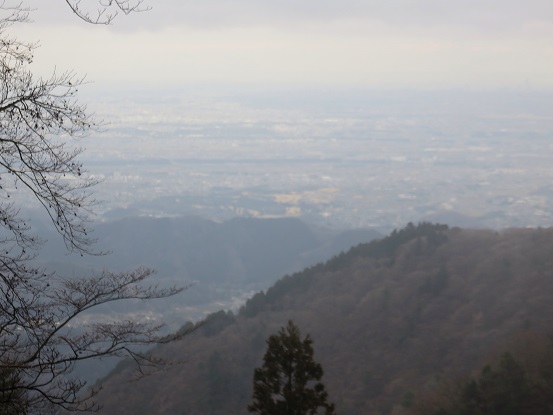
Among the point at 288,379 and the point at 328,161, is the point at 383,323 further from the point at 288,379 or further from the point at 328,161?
the point at 328,161

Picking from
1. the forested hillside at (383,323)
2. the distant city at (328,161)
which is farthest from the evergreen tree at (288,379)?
the distant city at (328,161)

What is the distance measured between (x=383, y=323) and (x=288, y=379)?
64.9 feet

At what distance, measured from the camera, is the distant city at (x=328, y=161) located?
8981 cm

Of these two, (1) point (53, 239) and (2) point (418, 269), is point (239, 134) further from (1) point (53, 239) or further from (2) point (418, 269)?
(2) point (418, 269)

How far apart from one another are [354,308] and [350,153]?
99.2 metres

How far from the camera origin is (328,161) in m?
125

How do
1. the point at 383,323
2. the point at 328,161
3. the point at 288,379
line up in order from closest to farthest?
the point at 288,379
the point at 383,323
the point at 328,161

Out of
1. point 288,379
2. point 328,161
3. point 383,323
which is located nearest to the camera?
point 288,379

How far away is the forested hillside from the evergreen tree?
9759mm

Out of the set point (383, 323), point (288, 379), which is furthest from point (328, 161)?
point (288, 379)

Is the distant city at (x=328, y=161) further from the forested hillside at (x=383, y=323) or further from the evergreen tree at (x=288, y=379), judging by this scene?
the evergreen tree at (x=288, y=379)

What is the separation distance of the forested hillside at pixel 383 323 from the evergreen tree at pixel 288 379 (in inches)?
384

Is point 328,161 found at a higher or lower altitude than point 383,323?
higher

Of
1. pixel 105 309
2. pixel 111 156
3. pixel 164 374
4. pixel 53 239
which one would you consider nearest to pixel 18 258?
pixel 164 374
